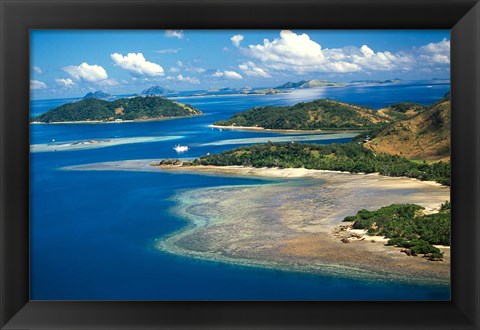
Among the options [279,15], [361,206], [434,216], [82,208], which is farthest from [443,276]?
[82,208]

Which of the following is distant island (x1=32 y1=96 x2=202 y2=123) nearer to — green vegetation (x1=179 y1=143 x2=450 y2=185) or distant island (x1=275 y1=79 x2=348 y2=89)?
green vegetation (x1=179 y1=143 x2=450 y2=185)

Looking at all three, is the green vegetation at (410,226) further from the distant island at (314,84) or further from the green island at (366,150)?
the distant island at (314,84)

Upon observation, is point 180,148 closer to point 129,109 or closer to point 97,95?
point 129,109

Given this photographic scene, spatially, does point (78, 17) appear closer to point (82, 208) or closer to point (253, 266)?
point (82, 208)

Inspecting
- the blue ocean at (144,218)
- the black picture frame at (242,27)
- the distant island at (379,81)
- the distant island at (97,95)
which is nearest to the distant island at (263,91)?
the blue ocean at (144,218)

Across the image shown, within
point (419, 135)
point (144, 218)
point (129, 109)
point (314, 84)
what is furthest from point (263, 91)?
point (144, 218)
